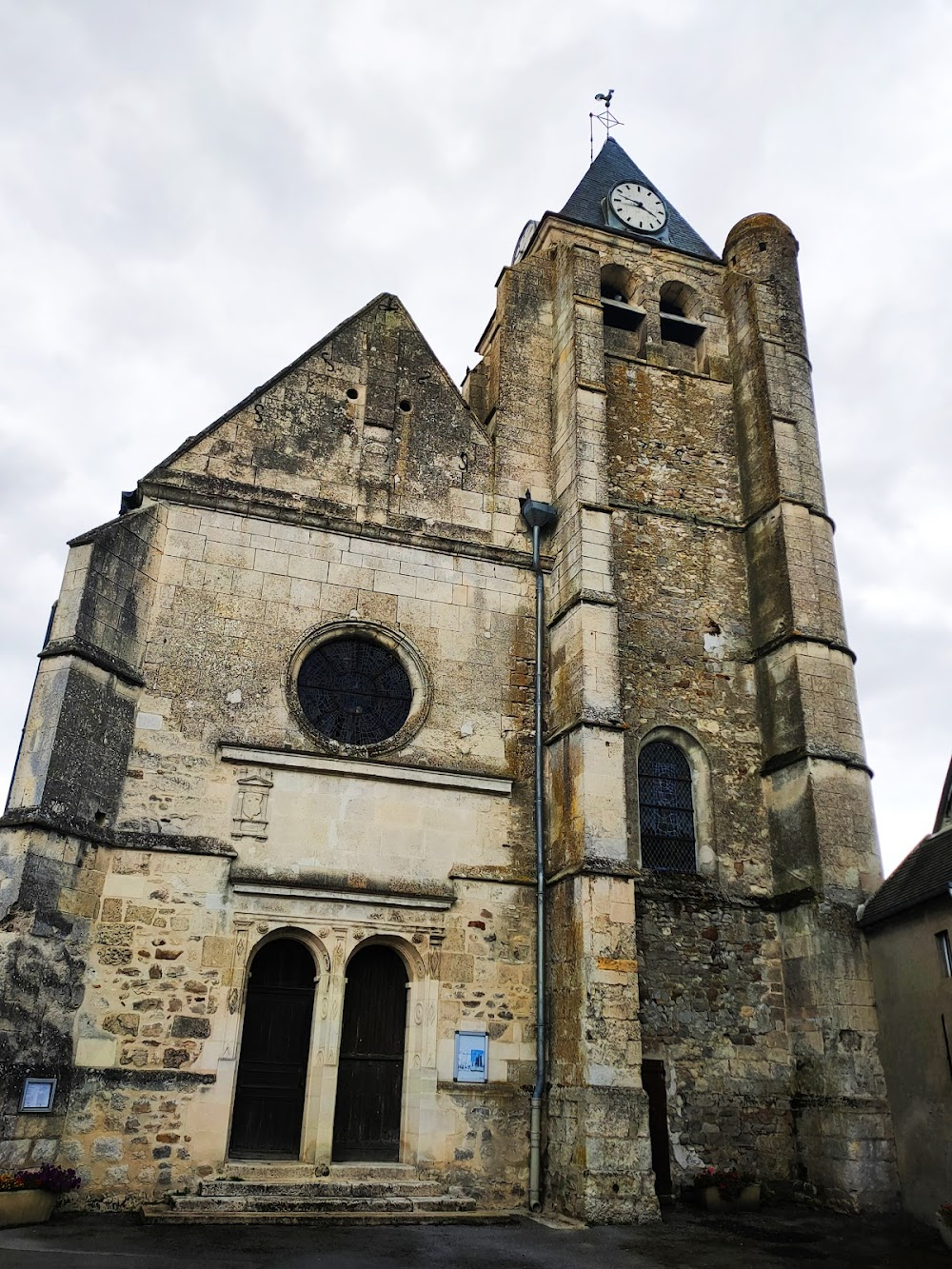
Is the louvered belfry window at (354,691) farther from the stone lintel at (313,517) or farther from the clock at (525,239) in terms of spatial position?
the clock at (525,239)

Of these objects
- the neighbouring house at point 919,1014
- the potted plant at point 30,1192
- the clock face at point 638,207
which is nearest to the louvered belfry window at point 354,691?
the potted plant at point 30,1192

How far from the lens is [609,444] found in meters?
14.0

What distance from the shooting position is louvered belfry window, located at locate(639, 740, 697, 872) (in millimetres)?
11945

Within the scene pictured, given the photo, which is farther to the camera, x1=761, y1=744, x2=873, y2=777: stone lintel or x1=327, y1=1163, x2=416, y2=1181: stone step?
x1=761, y1=744, x2=873, y2=777: stone lintel

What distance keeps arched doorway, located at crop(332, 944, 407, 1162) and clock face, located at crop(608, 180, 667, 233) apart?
12750 millimetres

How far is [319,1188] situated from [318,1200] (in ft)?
0.49

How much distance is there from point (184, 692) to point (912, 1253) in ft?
27.8

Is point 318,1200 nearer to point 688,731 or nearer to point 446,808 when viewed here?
point 446,808

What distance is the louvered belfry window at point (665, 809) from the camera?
11945 mm

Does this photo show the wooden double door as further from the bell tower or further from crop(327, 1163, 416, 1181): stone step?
the bell tower

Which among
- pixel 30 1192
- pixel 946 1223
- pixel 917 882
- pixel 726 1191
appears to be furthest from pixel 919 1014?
pixel 30 1192

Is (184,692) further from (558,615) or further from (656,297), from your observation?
(656,297)

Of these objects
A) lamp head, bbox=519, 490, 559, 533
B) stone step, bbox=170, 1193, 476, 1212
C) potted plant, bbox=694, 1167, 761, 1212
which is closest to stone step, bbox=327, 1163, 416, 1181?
stone step, bbox=170, 1193, 476, 1212

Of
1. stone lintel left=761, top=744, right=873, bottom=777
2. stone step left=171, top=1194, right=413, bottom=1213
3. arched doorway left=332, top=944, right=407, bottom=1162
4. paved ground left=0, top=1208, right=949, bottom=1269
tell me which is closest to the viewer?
paved ground left=0, top=1208, right=949, bottom=1269
